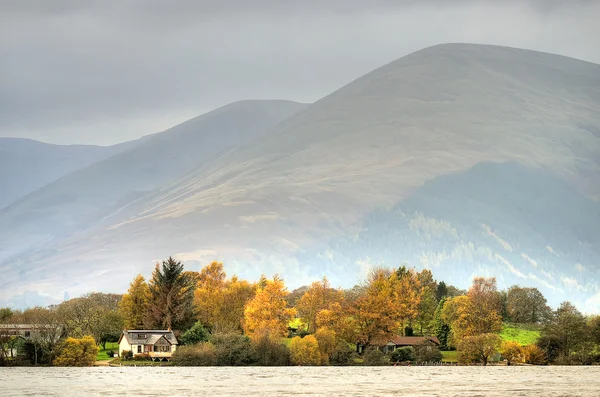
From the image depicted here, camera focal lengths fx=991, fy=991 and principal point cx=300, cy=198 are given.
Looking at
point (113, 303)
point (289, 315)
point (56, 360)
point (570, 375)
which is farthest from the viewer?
point (113, 303)

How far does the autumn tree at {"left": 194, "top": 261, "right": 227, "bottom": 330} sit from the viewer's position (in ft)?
436

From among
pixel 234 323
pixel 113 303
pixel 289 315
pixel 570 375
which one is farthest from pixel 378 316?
pixel 113 303

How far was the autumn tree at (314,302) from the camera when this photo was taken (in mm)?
133000

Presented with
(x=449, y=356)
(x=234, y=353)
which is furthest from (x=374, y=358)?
(x=234, y=353)

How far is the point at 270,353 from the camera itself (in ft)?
378

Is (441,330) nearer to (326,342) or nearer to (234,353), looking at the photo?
(326,342)

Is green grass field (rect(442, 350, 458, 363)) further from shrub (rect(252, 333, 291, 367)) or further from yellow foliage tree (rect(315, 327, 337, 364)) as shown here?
shrub (rect(252, 333, 291, 367))

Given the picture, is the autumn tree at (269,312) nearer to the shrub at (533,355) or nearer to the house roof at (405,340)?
the house roof at (405,340)

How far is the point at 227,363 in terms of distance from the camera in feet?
380

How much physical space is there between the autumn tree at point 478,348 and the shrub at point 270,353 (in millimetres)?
22736

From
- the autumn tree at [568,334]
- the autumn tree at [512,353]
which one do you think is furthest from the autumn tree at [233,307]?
the autumn tree at [568,334]

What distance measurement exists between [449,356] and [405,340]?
643 centimetres

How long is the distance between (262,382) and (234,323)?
150 feet

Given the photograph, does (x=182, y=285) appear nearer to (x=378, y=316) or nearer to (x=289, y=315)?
(x=289, y=315)
